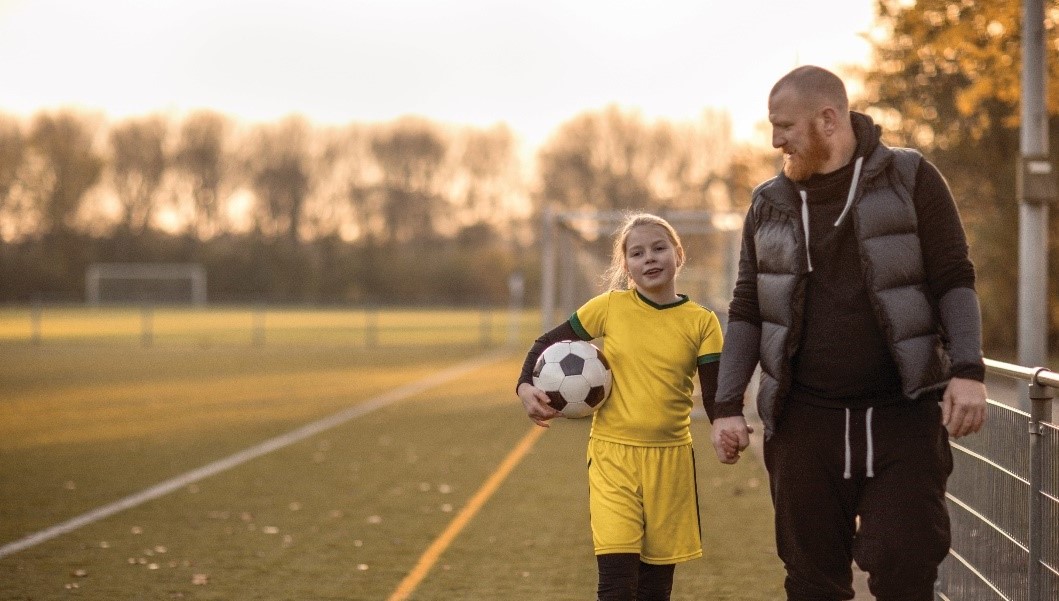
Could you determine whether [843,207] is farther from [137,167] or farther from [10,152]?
[137,167]

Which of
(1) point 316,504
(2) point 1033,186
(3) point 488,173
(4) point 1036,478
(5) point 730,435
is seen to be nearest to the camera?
(5) point 730,435

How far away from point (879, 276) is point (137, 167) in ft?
228

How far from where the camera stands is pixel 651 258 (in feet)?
15.0

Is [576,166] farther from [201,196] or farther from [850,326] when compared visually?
[850,326]

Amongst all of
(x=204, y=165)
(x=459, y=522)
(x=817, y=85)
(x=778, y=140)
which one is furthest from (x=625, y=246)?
(x=204, y=165)

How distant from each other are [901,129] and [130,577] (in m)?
17.3

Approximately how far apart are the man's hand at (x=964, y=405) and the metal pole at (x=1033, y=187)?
5.99 m

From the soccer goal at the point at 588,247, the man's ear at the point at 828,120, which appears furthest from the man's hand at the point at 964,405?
the soccer goal at the point at 588,247

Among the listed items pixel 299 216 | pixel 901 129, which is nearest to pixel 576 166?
pixel 299 216

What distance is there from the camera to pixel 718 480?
10.5m

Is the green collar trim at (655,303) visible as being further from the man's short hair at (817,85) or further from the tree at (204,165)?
the tree at (204,165)

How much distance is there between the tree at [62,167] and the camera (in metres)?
Result: 66.9

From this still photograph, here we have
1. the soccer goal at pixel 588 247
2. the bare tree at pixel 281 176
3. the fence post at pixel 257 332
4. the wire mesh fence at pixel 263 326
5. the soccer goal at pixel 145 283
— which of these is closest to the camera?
the soccer goal at pixel 588 247

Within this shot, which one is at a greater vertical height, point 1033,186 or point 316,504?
point 1033,186
